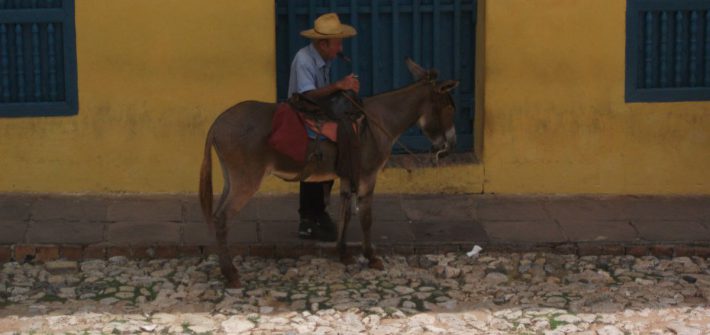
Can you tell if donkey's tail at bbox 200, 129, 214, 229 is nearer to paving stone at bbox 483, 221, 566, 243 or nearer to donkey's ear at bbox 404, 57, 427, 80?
donkey's ear at bbox 404, 57, 427, 80

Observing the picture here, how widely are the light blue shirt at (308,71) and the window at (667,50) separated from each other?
118 inches

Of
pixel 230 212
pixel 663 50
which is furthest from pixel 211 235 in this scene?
pixel 663 50

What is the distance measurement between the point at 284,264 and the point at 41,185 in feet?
8.31

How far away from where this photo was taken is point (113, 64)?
10.8 meters

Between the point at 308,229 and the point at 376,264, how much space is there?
68 centimetres

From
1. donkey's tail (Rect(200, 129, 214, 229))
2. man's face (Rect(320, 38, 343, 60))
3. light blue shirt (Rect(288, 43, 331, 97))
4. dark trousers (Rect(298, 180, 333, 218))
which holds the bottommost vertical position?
dark trousers (Rect(298, 180, 333, 218))

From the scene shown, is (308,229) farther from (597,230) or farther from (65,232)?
(597,230)

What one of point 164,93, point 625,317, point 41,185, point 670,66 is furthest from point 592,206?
point 41,185

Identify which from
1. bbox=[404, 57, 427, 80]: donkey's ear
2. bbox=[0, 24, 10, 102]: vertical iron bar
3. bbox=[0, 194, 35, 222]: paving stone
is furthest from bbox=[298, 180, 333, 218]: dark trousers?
bbox=[0, 24, 10, 102]: vertical iron bar

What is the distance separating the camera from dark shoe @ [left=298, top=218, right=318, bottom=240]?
980 centimetres

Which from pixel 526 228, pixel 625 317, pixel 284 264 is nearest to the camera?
pixel 625 317

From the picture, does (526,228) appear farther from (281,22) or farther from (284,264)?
(281,22)

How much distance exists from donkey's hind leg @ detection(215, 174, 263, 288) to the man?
2.42ft

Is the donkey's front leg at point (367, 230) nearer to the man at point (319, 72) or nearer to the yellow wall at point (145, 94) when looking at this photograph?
the man at point (319, 72)
